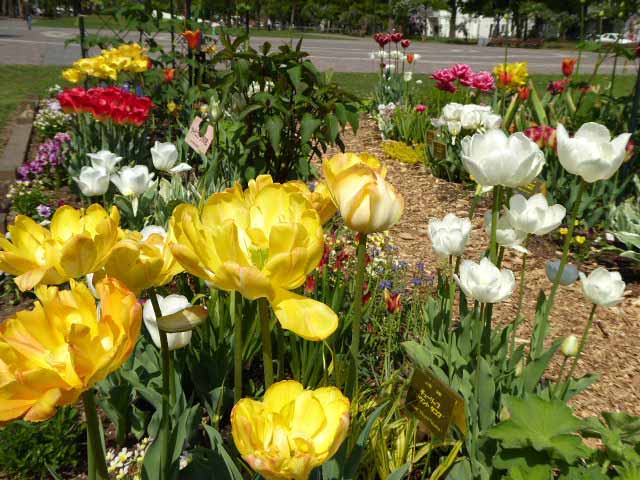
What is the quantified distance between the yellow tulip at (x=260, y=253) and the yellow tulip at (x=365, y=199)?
0.26 ft

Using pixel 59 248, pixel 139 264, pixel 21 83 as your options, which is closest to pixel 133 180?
pixel 59 248

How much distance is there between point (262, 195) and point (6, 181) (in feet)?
12.9

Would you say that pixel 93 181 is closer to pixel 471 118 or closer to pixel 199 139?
pixel 199 139

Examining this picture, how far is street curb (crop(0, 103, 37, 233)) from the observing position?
3611mm

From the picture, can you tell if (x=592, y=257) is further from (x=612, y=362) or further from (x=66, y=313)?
(x=66, y=313)

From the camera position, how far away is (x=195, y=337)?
1.80 m

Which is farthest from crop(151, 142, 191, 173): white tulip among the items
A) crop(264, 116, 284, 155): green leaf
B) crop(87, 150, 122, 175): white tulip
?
crop(264, 116, 284, 155): green leaf

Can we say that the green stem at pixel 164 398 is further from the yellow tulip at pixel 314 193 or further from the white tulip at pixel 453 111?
the white tulip at pixel 453 111

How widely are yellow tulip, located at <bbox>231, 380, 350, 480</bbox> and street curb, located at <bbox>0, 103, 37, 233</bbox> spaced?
2.95 metres

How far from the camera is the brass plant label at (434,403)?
4.02 ft

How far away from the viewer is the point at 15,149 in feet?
15.9

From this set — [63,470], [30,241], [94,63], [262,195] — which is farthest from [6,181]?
[262,195]

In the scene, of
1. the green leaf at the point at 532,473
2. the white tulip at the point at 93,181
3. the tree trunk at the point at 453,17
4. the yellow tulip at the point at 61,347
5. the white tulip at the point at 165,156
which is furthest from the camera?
the tree trunk at the point at 453,17

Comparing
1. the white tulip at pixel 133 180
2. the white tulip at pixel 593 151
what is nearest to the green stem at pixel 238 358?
the white tulip at pixel 593 151
